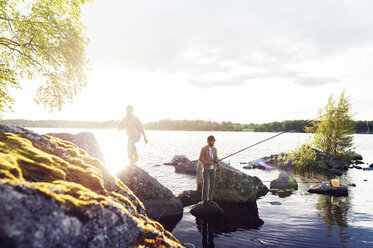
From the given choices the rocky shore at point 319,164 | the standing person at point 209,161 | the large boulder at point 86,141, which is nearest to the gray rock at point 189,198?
the standing person at point 209,161

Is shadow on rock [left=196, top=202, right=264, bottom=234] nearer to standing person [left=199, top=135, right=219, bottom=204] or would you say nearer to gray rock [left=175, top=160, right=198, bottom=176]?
standing person [left=199, top=135, right=219, bottom=204]

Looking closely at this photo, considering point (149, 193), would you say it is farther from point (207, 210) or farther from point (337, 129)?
point (337, 129)

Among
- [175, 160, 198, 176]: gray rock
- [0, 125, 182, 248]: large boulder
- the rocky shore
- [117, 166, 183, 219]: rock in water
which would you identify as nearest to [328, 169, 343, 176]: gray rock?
the rocky shore

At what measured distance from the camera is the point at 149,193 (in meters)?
11.5

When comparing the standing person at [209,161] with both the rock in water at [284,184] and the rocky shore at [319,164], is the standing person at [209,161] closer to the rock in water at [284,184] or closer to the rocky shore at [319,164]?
the rock in water at [284,184]

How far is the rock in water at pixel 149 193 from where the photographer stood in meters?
11.1

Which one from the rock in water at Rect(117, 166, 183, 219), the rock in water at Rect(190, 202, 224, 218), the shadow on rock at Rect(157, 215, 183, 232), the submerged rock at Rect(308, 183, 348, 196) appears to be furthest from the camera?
the submerged rock at Rect(308, 183, 348, 196)

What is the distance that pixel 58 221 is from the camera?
2.80 metres

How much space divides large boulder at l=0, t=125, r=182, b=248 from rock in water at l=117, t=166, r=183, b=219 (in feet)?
20.9

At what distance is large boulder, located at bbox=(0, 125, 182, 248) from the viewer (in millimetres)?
2512

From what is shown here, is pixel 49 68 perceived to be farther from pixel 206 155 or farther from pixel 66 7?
pixel 206 155

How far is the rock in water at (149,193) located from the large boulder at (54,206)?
20.9 ft

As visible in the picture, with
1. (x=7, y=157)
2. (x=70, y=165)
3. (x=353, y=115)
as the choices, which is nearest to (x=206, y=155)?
(x=70, y=165)

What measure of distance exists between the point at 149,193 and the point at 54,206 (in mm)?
8936
